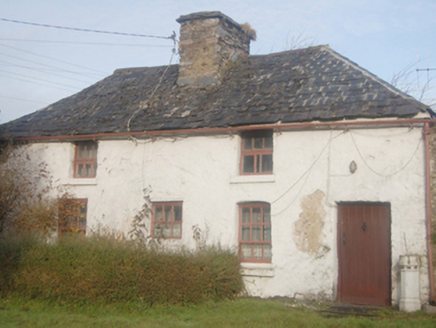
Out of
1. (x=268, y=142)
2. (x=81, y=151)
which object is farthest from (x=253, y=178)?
(x=81, y=151)

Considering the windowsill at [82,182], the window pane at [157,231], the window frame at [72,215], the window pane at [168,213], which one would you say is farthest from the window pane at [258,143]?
the window frame at [72,215]

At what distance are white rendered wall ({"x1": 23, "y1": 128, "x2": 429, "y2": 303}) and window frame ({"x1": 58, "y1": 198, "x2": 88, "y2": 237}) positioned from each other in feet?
1.24

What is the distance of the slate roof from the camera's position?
506 inches

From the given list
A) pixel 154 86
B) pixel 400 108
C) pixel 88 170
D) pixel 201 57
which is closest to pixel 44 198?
pixel 88 170

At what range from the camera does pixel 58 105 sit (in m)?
18.2

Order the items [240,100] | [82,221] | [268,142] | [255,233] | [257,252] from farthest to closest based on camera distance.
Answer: [82,221] < [240,100] < [268,142] < [255,233] < [257,252]

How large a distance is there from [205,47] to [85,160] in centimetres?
521

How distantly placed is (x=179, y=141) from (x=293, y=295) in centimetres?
510

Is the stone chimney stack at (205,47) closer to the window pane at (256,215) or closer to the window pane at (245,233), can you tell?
the window pane at (256,215)

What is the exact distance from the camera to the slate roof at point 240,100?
506 inches

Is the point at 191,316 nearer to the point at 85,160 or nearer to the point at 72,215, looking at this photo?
the point at 72,215

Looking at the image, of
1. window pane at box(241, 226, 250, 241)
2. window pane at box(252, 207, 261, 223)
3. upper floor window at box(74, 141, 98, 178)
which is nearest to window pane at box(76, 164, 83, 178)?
upper floor window at box(74, 141, 98, 178)

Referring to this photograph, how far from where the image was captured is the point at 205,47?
55.7ft

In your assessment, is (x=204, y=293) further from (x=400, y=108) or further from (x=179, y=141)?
(x=400, y=108)
